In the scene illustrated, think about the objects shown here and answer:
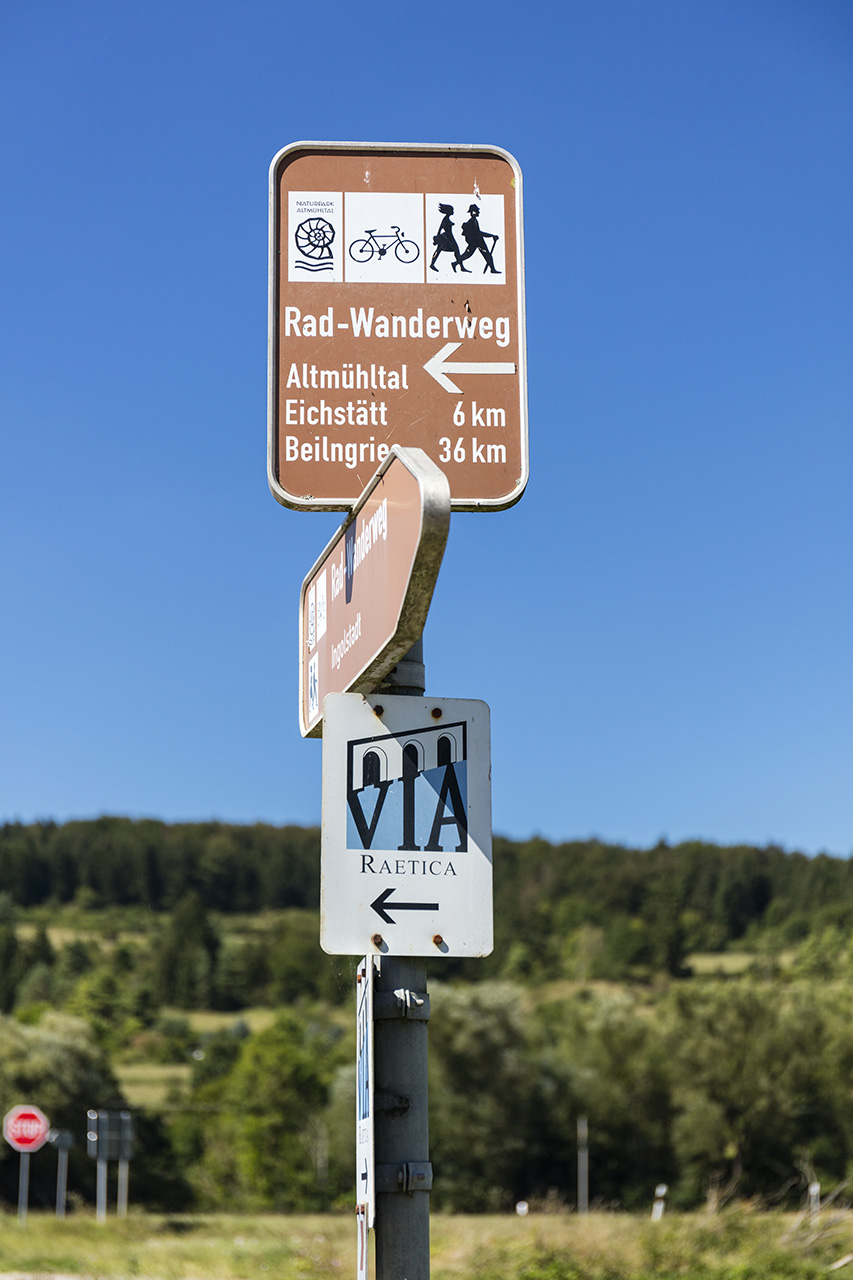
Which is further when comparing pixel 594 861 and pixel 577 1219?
pixel 594 861

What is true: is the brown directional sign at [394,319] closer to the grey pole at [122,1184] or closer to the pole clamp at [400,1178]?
the pole clamp at [400,1178]

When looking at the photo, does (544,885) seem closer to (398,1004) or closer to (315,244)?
(315,244)

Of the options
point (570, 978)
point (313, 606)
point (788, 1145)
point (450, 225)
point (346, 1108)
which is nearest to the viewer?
point (313, 606)

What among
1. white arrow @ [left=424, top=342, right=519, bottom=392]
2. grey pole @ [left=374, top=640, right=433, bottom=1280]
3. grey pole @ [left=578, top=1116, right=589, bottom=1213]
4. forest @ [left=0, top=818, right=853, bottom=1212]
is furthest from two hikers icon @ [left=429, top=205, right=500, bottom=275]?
grey pole @ [left=578, top=1116, right=589, bottom=1213]

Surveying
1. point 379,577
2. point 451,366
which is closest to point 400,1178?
point 379,577

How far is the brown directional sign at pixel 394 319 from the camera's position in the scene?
3355 mm

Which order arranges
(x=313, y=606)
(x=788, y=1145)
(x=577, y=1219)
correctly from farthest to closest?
(x=788, y=1145) < (x=577, y=1219) < (x=313, y=606)

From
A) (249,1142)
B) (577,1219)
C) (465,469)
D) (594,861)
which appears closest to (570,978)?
(594,861)

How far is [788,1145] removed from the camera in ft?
182

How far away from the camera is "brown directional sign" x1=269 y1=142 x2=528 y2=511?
3.36 meters

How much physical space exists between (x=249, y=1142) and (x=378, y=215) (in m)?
65.3

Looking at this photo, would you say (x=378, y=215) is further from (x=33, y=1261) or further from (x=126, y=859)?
(x=126, y=859)

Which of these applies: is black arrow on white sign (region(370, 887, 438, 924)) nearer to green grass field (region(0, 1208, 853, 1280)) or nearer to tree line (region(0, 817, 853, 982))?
green grass field (region(0, 1208, 853, 1280))

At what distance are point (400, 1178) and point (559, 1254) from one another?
15.9 metres
